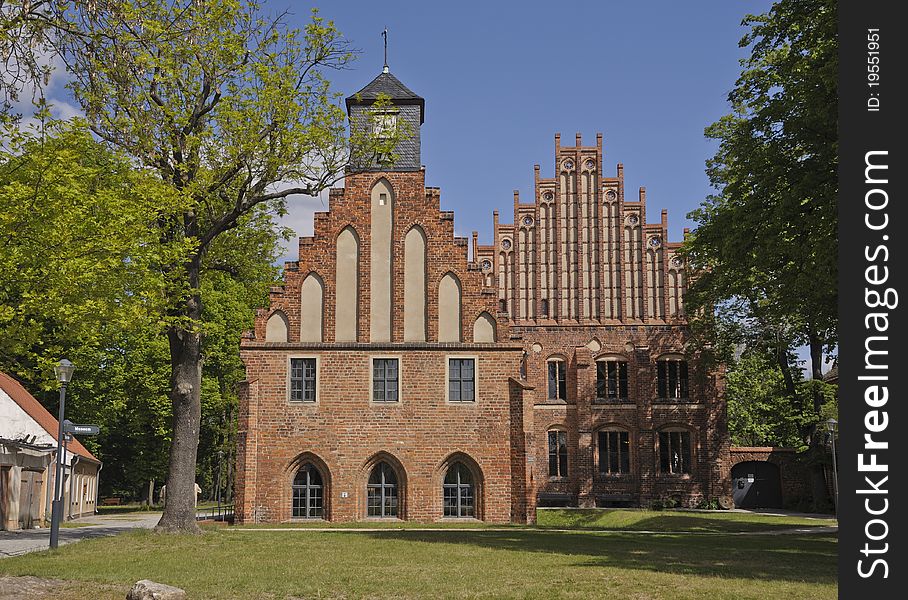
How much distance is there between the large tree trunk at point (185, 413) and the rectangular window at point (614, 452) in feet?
80.8

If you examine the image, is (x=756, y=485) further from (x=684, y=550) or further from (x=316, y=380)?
(x=684, y=550)

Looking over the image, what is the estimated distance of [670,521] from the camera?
3228cm

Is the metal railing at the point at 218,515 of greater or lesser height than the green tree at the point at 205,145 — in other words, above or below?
below

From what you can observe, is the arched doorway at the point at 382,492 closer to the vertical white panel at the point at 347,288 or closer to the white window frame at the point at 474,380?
the white window frame at the point at 474,380

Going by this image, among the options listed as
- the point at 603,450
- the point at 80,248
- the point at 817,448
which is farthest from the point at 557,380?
the point at 80,248

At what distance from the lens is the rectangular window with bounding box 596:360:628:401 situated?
43844 millimetres

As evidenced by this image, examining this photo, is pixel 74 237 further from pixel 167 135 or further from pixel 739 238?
pixel 739 238

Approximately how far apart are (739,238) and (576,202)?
24.3m

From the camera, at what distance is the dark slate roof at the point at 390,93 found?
32156 mm

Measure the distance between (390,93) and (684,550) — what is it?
783 inches

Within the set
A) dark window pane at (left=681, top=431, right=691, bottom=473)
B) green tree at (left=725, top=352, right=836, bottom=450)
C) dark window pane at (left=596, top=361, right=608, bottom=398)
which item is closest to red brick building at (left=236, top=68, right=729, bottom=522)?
dark window pane at (left=596, top=361, right=608, bottom=398)

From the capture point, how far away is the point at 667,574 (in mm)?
13875

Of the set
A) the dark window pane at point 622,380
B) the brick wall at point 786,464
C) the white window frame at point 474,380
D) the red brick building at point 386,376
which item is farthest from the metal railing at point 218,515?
the brick wall at point 786,464

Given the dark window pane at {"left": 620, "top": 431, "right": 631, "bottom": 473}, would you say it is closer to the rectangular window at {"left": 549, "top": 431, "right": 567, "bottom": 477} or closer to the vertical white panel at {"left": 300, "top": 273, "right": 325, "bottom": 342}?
the rectangular window at {"left": 549, "top": 431, "right": 567, "bottom": 477}
